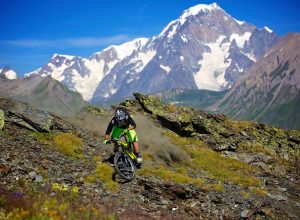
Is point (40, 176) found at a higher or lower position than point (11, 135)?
lower

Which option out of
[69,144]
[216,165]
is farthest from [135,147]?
[216,165]

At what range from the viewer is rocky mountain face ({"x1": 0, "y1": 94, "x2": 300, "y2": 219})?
20.2m

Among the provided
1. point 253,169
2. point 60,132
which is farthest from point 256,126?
point 60,132

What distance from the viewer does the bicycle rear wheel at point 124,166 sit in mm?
25094

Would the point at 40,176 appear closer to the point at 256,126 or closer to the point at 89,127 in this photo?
the point at 89,127

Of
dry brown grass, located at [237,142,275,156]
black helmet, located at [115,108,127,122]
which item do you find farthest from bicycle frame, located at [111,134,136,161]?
dry brown grass, located at [237,142,275,156]

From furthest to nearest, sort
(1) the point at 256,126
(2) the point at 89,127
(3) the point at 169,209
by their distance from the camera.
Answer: (1) the point at 256,126 < (2) the point at 89,127 < (3) the point at 169,209

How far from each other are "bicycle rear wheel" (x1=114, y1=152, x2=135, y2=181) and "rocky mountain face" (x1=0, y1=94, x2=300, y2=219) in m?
0.53

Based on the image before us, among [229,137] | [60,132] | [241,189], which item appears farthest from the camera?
[229,137]

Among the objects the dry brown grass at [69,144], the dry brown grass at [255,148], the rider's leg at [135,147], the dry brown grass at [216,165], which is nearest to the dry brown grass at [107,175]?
the rider's leg at [135,147]

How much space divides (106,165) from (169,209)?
21.0 feet

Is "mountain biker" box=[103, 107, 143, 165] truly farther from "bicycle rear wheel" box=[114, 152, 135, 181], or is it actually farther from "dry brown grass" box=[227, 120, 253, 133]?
"dry brown grass" box=[227, 120, 253, 133]

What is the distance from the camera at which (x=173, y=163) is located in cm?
3397

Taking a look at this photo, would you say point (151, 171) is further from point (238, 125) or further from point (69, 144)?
point (238, 125)
